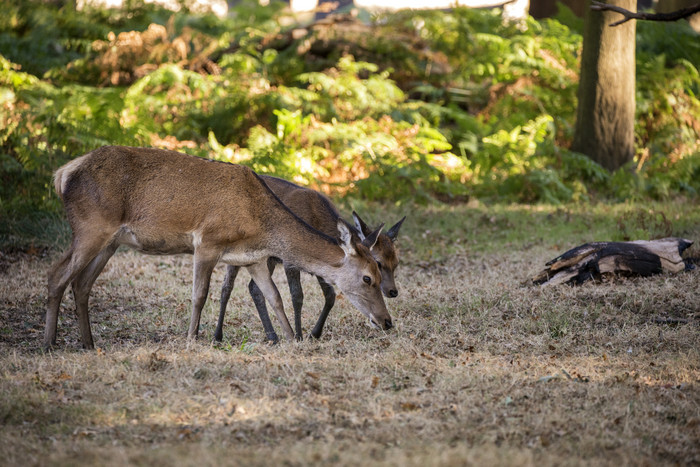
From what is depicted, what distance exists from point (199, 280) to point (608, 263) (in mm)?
4727

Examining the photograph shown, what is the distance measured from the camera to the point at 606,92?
44.7ft

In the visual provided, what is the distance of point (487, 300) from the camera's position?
319 inches

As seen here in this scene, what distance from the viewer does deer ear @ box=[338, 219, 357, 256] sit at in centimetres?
695

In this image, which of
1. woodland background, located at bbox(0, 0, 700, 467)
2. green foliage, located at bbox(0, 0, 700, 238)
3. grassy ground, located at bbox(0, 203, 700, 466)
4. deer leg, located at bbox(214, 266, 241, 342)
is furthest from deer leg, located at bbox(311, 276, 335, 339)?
green foliage, located at bbox(0, 0, 700, 238)

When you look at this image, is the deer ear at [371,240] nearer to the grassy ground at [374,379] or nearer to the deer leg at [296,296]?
the deer leg at [296,296]

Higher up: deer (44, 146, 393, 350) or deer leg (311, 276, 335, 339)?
deer (44, 146, 393, 350)

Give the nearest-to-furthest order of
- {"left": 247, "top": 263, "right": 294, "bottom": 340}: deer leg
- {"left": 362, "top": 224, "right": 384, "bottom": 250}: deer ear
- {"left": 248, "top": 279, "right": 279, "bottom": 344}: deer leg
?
1. {"left": 362, "top": 224, "right": 384, "bottom": 250}: deer ear
2. {"left": 247, "top": 263, "right": 294, "bottom": 340}: deer leg
3. {"left": 248, "top": 279, "right": 279, "bottom": 344}: deer leg

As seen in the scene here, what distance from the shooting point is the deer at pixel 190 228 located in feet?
22.2

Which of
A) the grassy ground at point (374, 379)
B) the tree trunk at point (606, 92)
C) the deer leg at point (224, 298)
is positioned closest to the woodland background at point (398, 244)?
the grassy ground at point (374, 379)

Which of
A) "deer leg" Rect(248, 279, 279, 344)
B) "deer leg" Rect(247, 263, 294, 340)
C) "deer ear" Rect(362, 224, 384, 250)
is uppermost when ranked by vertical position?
"deer ear" Rect(362, 224, 384, 250)

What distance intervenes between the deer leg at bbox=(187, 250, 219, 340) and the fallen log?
12.9 feet

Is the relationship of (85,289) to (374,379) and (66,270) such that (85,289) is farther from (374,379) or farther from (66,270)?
(374,379)

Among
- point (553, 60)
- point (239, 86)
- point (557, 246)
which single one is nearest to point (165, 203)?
point (557, 246)

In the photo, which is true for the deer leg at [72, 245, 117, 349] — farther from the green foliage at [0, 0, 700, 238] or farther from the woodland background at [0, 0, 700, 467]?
the green foliage at [0, 0, 700, 238]
